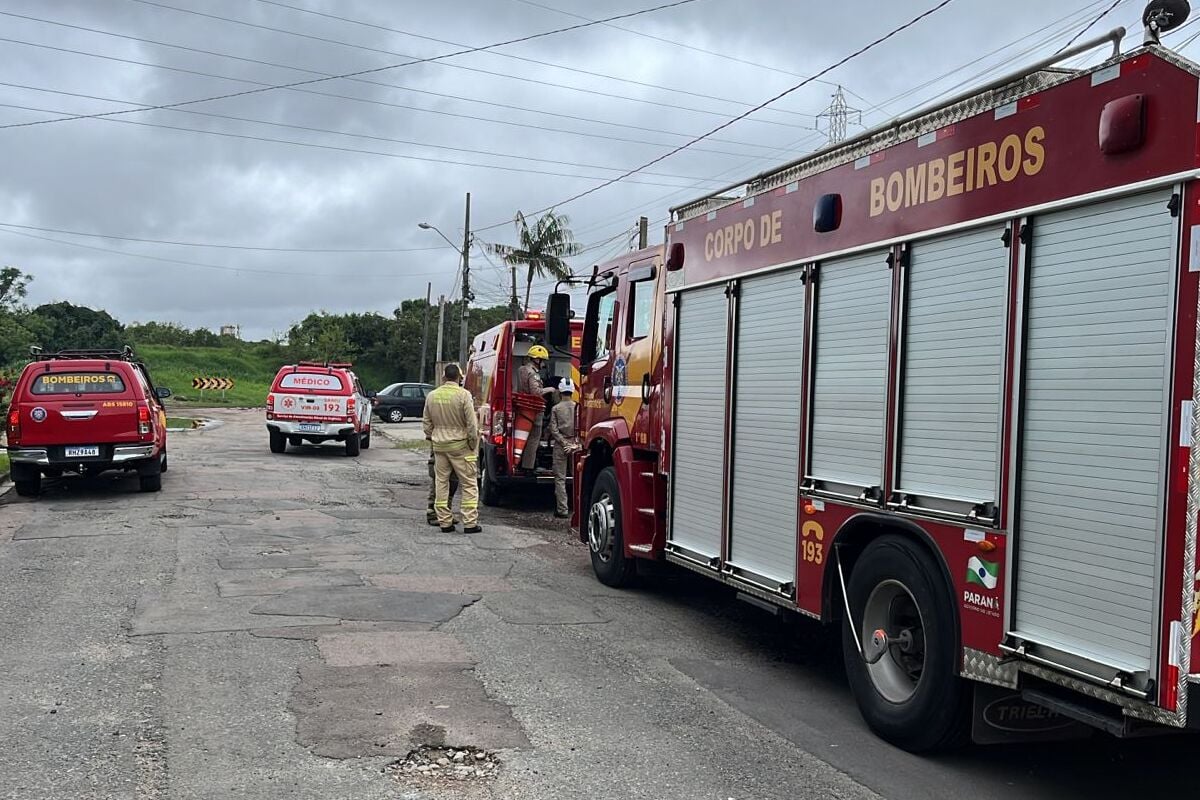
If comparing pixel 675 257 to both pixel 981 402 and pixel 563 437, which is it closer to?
pixel 981 402

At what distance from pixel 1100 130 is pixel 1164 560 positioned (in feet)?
5.28

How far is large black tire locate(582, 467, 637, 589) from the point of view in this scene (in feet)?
28.1

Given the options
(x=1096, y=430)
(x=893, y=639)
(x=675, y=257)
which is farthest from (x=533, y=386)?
(x=1096, y=430)

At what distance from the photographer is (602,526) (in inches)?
349

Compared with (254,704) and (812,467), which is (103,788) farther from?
(812,467)

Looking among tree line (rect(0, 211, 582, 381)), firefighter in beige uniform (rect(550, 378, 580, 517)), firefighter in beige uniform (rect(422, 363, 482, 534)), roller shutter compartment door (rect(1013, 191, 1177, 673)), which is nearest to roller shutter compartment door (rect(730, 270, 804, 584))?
roller shutter compartment door (rect(1013, 191, 1177, 673))

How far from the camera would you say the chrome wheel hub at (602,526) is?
8.73 metres

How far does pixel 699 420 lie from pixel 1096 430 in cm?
349

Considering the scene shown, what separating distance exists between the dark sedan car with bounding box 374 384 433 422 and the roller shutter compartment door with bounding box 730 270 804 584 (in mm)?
34703

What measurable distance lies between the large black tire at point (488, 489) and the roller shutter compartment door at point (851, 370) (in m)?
9.26

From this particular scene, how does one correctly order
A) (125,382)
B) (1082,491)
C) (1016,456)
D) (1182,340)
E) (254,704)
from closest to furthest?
(1182,340) → (1082,491) → (1016,456) → (254,704) → (125,382)

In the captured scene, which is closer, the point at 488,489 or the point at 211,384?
the point at 488,489

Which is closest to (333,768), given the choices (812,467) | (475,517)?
(812,467)

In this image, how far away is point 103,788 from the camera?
4.22m
